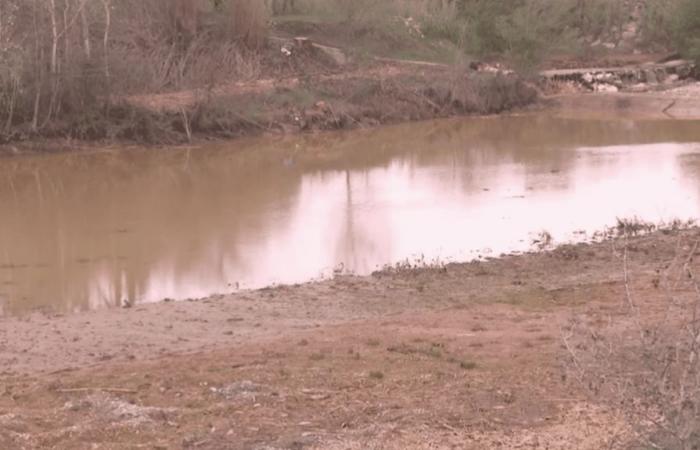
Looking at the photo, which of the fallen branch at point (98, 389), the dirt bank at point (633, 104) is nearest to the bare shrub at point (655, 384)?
the fallen branch at point (98, 389)

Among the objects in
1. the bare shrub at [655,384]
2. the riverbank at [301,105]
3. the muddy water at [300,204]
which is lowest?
the muddy water at [300,204]

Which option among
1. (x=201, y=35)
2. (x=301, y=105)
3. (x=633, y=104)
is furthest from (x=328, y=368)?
(x=633, y=104)

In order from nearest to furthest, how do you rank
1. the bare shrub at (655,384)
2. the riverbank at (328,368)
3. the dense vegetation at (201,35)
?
the bare shrub at (655,384), the riverbank at (328,368), the dense vegetation at (201,35)

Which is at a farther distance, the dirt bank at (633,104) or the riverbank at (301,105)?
the dirt bank at (633,104)

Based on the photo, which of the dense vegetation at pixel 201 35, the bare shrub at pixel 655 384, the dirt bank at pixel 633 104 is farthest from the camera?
the dirt bank at pixel 633 104

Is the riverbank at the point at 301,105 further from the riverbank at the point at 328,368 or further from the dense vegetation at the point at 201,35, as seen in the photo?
the riverbank at the point at 328,368

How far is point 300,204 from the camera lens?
16266 millimetres

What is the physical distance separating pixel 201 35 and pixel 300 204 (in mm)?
13594

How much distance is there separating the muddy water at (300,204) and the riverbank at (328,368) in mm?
1635

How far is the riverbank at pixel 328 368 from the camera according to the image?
5195 mm

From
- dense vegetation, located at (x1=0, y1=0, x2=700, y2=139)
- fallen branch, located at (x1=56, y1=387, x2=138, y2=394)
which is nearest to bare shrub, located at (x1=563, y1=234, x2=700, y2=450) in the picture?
fallen branch, located at (x1=56, y1=387, x2=138, y2=394)

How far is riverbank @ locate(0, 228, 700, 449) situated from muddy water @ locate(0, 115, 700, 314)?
64.4 inches

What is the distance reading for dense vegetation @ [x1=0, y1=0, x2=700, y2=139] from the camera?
856 inches

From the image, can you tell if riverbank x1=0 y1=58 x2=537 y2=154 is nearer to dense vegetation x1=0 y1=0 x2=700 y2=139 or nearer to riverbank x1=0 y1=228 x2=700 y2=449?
dense vegetation x1=0 y1=0 x2=700 y2=139
